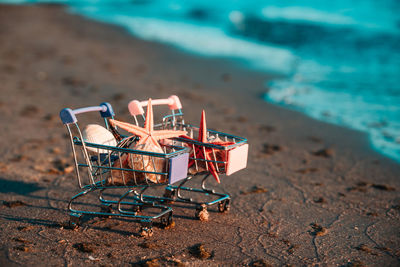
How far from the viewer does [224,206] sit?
4867 millimetres

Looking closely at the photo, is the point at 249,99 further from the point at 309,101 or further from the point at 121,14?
the point at 121,14

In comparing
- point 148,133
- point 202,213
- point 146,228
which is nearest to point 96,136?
point 148,133

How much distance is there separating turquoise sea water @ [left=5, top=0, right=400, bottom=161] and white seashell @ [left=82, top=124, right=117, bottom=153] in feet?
15.4

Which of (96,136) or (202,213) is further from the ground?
(96,136)

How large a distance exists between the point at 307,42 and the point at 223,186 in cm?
1386

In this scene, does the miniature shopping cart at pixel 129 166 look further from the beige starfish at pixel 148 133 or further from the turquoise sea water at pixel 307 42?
the turquoise sea water at pixel 307 42

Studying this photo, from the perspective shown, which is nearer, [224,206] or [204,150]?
[204,150]

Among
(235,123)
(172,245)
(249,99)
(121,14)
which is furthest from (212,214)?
(121,14)

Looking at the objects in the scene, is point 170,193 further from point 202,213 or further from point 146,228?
point 146,228

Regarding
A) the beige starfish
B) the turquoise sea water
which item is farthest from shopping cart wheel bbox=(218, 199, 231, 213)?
the turquoise sea water

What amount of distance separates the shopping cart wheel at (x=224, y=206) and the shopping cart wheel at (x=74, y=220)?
1.52 meters

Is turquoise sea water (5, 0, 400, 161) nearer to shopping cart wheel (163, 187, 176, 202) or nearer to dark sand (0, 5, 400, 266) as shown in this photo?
dark sand (0, 5, 400, 266)

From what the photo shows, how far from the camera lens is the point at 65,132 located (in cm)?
753

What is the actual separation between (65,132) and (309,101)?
539cm
